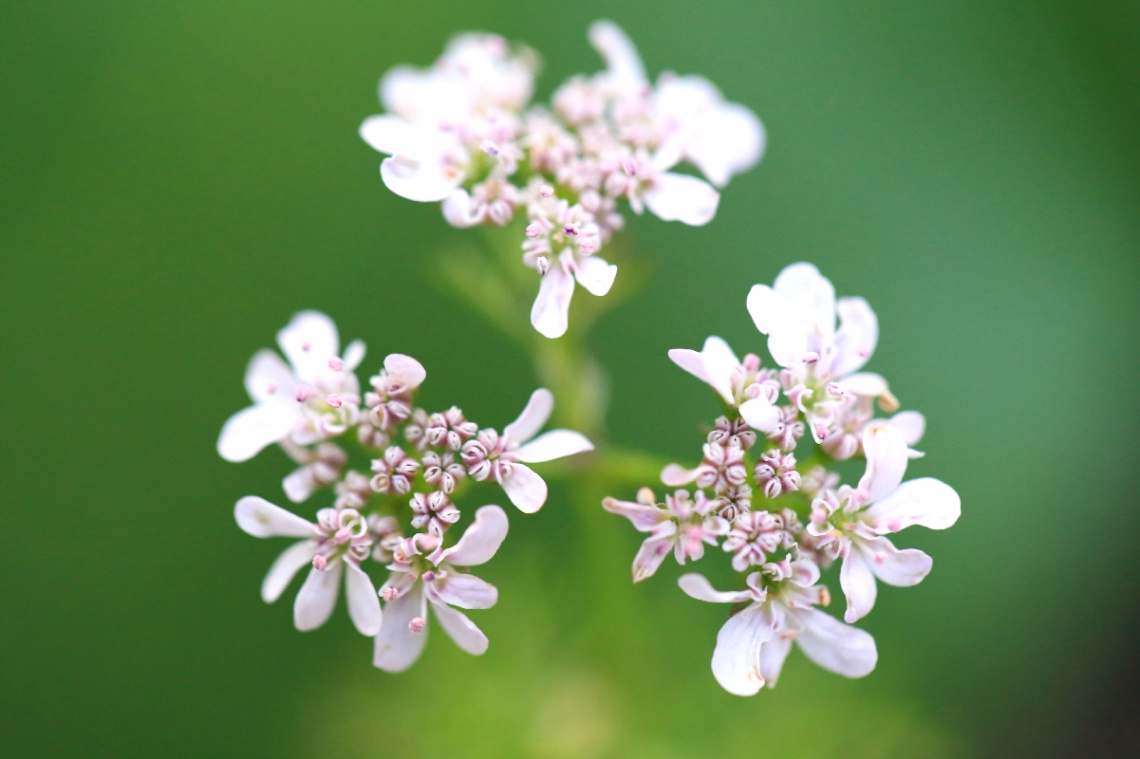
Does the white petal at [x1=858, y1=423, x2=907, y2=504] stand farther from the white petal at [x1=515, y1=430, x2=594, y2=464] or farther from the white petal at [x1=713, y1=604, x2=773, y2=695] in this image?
the white petal at [x1=515, y1=430, x2=594, y2=464]

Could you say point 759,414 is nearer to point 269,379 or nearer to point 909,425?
point 909,425

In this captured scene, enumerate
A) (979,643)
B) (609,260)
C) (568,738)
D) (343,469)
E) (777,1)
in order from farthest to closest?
(777,1) → (979,643) → (568,738) → (609,260) → (343,469)

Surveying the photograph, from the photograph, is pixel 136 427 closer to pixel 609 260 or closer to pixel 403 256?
pixel 403 256

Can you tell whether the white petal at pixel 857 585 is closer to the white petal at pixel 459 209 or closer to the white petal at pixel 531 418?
the white petal at pixel 531 418

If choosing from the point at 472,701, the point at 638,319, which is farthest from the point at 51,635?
the point at 638,319

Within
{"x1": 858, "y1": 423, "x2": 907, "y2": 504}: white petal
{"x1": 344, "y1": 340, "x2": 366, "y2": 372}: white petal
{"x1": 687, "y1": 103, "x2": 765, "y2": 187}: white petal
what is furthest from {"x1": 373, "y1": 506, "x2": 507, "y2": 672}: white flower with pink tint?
{"x1": 687, "y1": 103, "x2": 765, "y2": 187}: white petal

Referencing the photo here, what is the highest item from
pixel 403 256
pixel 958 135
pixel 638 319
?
pixel 958 135

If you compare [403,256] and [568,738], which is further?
[403,256]
